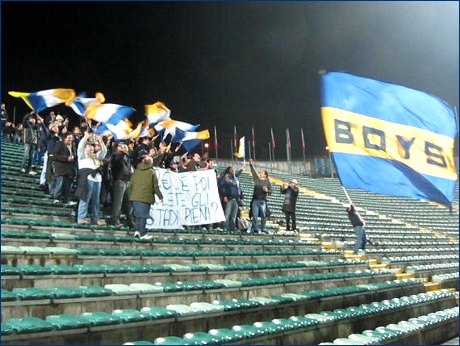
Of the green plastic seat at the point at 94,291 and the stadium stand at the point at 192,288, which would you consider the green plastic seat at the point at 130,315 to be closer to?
the stadium stand at the point at 192,288

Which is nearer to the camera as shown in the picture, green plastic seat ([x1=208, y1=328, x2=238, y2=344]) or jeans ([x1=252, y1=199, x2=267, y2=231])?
green plastic seat ([x1=208, y1=328, x2=238, y2=344])

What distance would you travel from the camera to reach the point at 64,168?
7.24m

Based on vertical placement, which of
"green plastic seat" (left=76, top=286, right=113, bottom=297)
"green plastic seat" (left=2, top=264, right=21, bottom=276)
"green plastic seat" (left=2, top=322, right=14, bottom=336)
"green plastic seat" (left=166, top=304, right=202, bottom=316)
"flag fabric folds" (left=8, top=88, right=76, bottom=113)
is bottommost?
"green plastic seat" (left=166, top=304, right=202, bottom=316)

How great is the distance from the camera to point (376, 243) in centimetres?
1182

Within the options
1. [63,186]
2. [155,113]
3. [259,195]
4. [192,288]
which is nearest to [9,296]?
[192,288]

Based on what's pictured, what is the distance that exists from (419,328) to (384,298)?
1503 millimetres

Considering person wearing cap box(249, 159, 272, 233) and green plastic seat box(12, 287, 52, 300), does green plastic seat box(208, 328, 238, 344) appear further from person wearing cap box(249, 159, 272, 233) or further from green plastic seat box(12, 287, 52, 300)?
person wearing cap box(249, 159, 272, 233)

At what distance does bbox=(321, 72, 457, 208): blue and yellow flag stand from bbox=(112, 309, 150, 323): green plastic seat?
195cm

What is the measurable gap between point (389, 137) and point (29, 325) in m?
3.21

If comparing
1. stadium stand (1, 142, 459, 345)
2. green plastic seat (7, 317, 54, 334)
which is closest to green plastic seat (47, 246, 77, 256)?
stadium stand (1, 142, 459, 345)

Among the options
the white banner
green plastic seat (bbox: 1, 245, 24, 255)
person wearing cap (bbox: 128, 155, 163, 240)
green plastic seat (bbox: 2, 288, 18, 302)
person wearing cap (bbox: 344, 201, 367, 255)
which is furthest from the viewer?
person wearing cap (bbox: 344, 201, 367, 255)

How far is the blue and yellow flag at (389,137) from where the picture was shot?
3906 mm

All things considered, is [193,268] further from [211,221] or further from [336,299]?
[211,221]

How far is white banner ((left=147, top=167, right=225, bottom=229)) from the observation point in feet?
26.1
